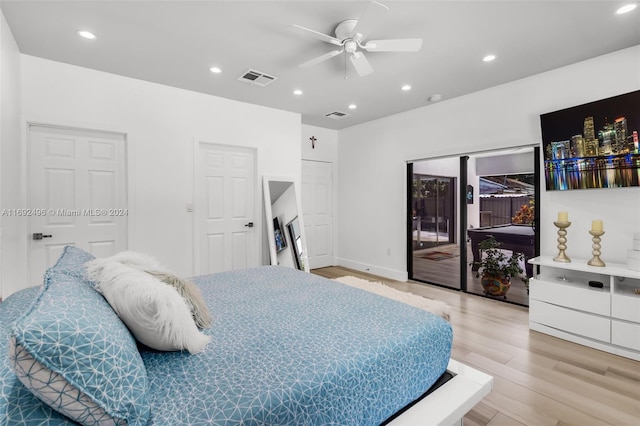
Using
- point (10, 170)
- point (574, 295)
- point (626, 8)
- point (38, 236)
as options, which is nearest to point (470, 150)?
point (626, 8)

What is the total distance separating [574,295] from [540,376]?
0.98m

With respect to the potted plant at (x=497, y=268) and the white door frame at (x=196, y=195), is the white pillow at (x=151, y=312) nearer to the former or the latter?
the white door frame at (x=196, y=195)

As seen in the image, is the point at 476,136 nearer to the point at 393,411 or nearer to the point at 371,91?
the point at 371,91

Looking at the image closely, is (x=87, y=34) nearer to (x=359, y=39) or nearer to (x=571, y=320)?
(x=359, y=39)

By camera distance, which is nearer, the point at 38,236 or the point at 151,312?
the point at 151,312

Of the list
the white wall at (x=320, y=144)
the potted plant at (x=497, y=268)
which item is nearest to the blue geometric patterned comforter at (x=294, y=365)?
the potted plant at (x=497, y=268)

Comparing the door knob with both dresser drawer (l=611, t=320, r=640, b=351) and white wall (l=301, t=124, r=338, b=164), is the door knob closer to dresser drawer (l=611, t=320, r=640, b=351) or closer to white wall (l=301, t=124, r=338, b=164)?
white wall (l=301, t=124, r=338, b=164)

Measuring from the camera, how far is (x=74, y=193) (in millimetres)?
3039

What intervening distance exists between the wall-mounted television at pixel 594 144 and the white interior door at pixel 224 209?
3556 millimetres

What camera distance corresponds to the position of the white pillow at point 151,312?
103 cm

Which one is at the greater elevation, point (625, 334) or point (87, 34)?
point (87, 34)

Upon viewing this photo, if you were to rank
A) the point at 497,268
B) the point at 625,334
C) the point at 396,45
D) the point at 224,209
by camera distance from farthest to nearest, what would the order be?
1. the point at 224,209
2. the point at 497,268
3. the point at 625,334
4. the point at 396,45

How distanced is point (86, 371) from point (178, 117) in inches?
135

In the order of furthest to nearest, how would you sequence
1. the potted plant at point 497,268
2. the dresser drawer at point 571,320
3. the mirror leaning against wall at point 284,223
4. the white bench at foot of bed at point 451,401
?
the mirror leaning against wall at point 284,223, the potted plant at point 497,268, the dresser drawer at point 571,320, the white bench at foot of bed at point 451,401
